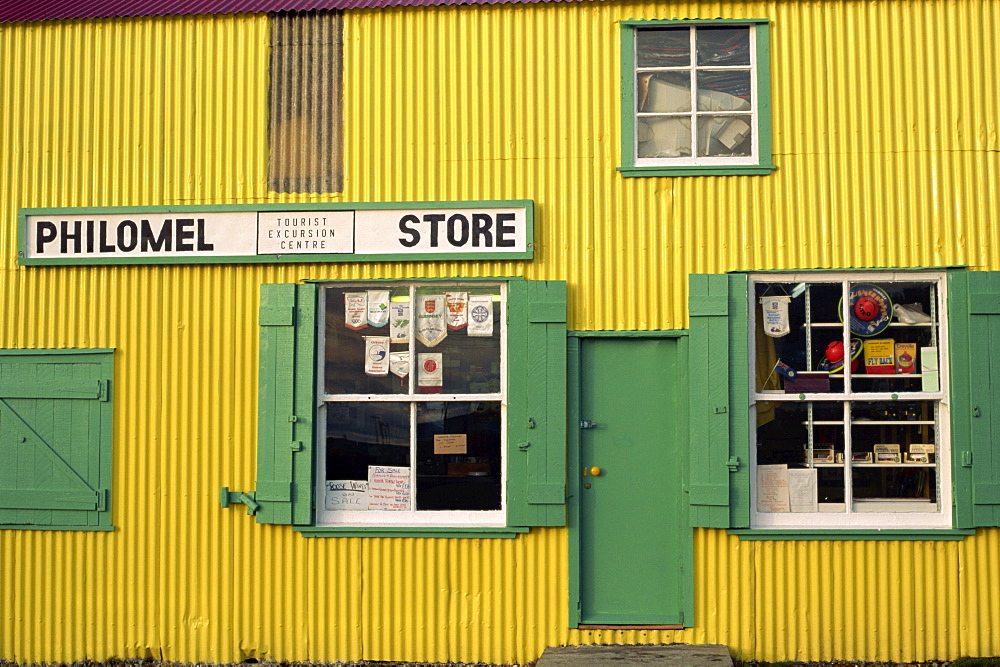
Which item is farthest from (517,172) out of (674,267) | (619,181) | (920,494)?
(920,494)

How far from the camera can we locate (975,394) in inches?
245

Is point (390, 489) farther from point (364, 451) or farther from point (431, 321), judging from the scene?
point (431, 321)

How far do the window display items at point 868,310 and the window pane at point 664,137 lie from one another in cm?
178

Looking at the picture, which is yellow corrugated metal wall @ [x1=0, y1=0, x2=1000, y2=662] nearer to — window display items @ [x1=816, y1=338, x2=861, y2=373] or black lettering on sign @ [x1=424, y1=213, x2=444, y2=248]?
black lettering on sign @ [x1=424, y1=213, x2=444, y2=248]

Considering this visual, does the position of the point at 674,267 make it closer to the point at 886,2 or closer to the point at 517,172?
the point at 517,172

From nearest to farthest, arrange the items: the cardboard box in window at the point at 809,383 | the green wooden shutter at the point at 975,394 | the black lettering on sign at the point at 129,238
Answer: the green wooden shutter at the point at 975,394 → the cardboard box in window at the point at 809,383 → the black lettering on sign at the point at 129,238

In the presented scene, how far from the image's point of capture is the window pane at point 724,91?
661 centimetres

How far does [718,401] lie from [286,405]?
346cm

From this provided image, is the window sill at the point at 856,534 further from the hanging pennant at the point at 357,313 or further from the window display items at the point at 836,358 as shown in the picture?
the hanging pennant at the point at 357,313

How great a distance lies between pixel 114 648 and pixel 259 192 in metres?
3.95

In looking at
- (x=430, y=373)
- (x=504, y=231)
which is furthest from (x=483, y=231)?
(x=430, y=373)

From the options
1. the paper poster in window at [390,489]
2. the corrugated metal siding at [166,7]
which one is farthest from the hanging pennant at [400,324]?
the corrugated metal siding at [166,7]

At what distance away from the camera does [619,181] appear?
6.57 meters

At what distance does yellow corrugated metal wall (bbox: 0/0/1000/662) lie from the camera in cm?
631
